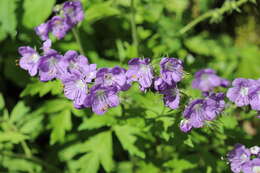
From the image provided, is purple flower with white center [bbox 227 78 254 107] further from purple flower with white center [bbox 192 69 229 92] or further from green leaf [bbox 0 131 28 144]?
green leaf [bbox 0 131 28 144]

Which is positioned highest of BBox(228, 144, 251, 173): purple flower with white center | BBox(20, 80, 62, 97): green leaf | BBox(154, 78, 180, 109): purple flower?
BBox(154, 78, 180, 109): purple flower

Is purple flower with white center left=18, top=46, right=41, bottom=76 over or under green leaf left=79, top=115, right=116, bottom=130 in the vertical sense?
over

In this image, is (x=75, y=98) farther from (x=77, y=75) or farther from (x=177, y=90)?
(x=177, y=90)

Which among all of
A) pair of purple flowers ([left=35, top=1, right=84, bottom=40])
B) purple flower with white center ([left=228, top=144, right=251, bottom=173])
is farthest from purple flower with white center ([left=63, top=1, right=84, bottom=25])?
purple flower with white center ([left=228, top=144, right=251, bottom=173])

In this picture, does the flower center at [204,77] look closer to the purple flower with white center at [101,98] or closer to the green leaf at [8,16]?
the purple flower with white center at [101,98]

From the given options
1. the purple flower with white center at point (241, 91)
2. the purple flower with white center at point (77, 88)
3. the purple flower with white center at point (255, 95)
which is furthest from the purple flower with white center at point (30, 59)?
the purple flower with white center at point (255, 95)

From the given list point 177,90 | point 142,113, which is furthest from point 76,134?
point 177,90
